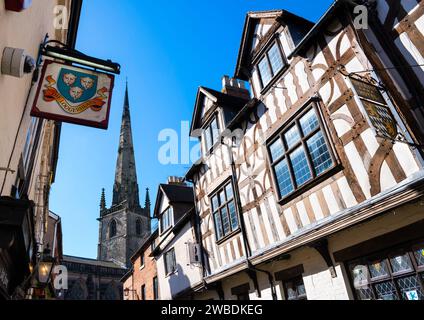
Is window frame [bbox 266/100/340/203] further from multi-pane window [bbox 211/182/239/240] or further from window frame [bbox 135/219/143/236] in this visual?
window frame [bbox 135/219/143/236]

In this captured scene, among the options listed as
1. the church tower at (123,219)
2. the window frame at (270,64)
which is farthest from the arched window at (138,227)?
the window frame at (270,64)

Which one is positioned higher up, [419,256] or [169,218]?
[169,218]

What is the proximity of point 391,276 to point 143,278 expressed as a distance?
16770mm

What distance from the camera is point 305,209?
702 cm

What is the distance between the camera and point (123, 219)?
57125mm

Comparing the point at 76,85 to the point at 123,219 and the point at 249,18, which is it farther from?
the point at 123,219

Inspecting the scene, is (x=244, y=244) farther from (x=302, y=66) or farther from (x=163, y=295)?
(x=163, y=295)

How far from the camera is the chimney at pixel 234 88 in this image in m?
14.0

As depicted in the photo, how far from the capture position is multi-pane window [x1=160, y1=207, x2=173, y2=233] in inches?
608

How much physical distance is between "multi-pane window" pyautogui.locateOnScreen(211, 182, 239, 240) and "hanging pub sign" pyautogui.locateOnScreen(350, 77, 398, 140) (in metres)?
5.51

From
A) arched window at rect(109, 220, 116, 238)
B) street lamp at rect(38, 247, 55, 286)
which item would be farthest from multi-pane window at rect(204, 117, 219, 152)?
arched window at rect(109, 220, 116, 238)

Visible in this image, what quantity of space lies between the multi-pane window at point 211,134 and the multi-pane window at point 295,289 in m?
5.62

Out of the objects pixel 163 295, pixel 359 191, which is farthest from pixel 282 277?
pixel 163 295

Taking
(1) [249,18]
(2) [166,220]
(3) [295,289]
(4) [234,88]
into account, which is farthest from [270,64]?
(2) [166,220]
